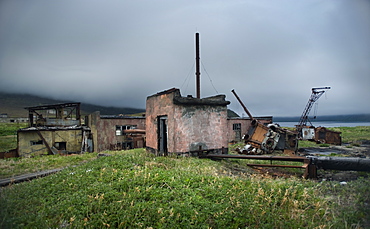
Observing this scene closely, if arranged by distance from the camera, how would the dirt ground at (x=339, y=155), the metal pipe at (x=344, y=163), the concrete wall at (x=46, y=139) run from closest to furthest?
the metal pipe at (x=344, y=163), the dirt ground at (x=339, y=155), the concrete wall at (x=46, y=139)

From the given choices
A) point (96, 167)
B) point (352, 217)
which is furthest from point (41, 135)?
point (352, 217)

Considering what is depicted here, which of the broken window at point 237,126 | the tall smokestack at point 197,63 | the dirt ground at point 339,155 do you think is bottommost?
the dirt ground at point 339,155

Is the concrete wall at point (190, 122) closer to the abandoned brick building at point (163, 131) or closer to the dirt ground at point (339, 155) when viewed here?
the abandoned brick building at point (163, 131)

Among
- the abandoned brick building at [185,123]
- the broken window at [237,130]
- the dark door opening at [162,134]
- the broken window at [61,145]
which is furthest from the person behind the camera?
the broken window at [237,130]

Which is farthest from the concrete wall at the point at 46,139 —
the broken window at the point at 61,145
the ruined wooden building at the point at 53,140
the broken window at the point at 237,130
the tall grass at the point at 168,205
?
the broken window at the point at 237,130

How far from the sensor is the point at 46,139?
1705cm

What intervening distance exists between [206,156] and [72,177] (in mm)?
5987

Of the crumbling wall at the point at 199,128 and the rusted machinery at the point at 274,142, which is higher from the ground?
the crumbling wall at the point at 199,128

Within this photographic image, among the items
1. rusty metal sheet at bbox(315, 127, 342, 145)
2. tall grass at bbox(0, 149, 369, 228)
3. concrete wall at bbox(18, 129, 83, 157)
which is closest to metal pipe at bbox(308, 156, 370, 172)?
tall grass at bbox(0, 149, 369, 228)

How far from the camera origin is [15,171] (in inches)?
335

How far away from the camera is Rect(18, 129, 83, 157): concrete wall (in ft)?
53.2

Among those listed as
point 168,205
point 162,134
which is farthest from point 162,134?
point 168,205

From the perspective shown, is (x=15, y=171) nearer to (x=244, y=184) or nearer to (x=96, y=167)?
(x=96, y=167)

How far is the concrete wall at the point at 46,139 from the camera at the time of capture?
16.2 meters
